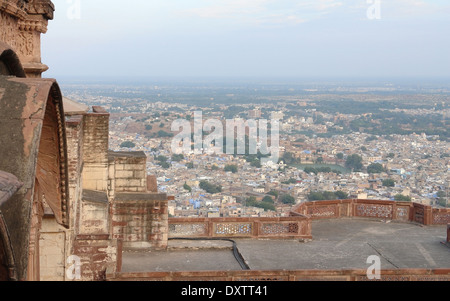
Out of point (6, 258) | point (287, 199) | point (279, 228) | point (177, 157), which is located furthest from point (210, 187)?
point (6, 258)

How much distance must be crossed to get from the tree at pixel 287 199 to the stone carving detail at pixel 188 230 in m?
21.3

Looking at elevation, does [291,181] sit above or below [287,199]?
below

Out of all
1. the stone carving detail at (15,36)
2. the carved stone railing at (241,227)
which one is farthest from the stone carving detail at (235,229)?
the stone carving detail at (15,36)

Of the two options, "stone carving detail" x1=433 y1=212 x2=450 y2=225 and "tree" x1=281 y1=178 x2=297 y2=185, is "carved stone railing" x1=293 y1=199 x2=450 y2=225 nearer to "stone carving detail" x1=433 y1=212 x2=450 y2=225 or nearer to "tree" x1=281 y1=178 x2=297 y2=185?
"stone carving detail" x1=433 y1=212 x2=450 y2=225

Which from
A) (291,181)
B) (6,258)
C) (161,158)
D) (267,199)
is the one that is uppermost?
(6,258)

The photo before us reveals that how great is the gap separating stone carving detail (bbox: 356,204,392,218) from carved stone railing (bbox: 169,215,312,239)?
286 centimetres

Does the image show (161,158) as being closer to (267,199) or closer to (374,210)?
(267,199)

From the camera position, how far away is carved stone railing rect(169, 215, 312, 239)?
Answer: 529 inches

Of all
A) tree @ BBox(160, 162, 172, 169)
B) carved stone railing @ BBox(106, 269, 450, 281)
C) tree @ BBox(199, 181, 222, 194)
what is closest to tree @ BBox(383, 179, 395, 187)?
tree @ BBox(199, 181, 222, 194)

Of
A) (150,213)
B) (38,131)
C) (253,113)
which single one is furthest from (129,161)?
(253,113)

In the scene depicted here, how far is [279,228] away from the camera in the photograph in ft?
45.0

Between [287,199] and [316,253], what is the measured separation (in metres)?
23.2

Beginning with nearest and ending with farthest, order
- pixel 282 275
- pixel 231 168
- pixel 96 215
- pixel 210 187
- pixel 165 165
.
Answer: pixel 282 275 < pixel 96 215 < pixel 210 187 < pixel 165 165 < pixel 231 168
